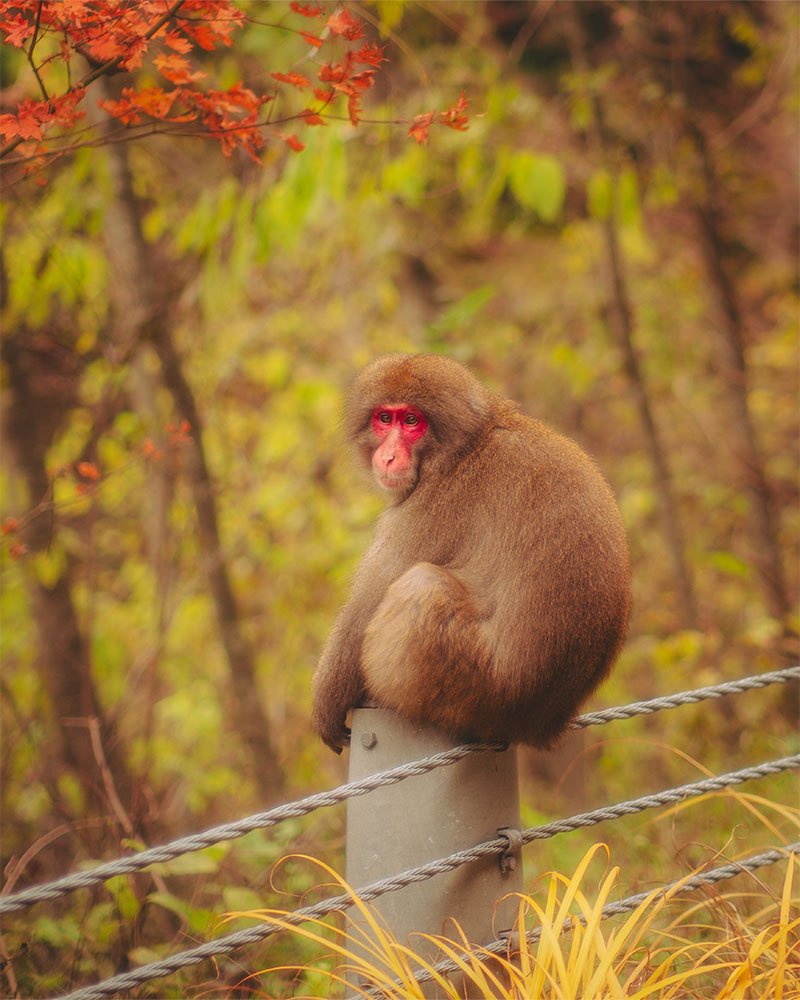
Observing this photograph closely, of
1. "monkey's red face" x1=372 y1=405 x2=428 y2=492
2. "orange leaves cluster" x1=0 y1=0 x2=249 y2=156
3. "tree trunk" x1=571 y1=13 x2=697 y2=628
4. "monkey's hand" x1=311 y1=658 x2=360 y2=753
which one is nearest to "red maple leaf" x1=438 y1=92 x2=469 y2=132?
"orange leaves cluster" x1=0 y1=0 x2=249 y2=156

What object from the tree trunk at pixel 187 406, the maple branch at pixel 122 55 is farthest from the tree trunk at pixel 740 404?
the maple branch at pixel 122 55

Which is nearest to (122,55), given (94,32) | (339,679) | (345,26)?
(94,32)

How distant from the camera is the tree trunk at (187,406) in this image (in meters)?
5.21

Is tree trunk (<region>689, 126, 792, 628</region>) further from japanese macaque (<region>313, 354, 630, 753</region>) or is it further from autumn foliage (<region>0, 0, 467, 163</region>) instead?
autumn foliage (<region>0, 0, 467, 163</region>)

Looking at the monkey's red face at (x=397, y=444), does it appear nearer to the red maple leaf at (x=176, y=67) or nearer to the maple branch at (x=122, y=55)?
the red maple leaf at (x=176, y=67)

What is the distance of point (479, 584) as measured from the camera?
9.18ft

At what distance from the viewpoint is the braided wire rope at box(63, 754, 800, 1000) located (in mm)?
1854

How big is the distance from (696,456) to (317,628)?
3.52 meters

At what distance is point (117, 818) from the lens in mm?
3717

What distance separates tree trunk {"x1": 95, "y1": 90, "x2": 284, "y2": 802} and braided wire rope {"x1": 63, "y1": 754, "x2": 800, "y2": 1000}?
3105 millimetres

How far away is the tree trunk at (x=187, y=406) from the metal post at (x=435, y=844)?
9.71ft

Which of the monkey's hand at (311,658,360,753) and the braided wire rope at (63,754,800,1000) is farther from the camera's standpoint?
the monkey's hand at (311,658,360,753)

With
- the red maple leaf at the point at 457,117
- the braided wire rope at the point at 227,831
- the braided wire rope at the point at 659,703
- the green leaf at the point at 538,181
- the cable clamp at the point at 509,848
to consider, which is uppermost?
the green leaf at the point at 538,181

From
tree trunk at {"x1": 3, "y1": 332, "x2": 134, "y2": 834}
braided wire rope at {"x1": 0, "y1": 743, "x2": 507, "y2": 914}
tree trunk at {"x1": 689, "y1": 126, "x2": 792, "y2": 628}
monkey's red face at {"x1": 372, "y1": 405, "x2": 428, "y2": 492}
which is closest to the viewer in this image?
braided wire rope at {"x1": 0, "y1": 743, "x2": 507, "y2": 914}
